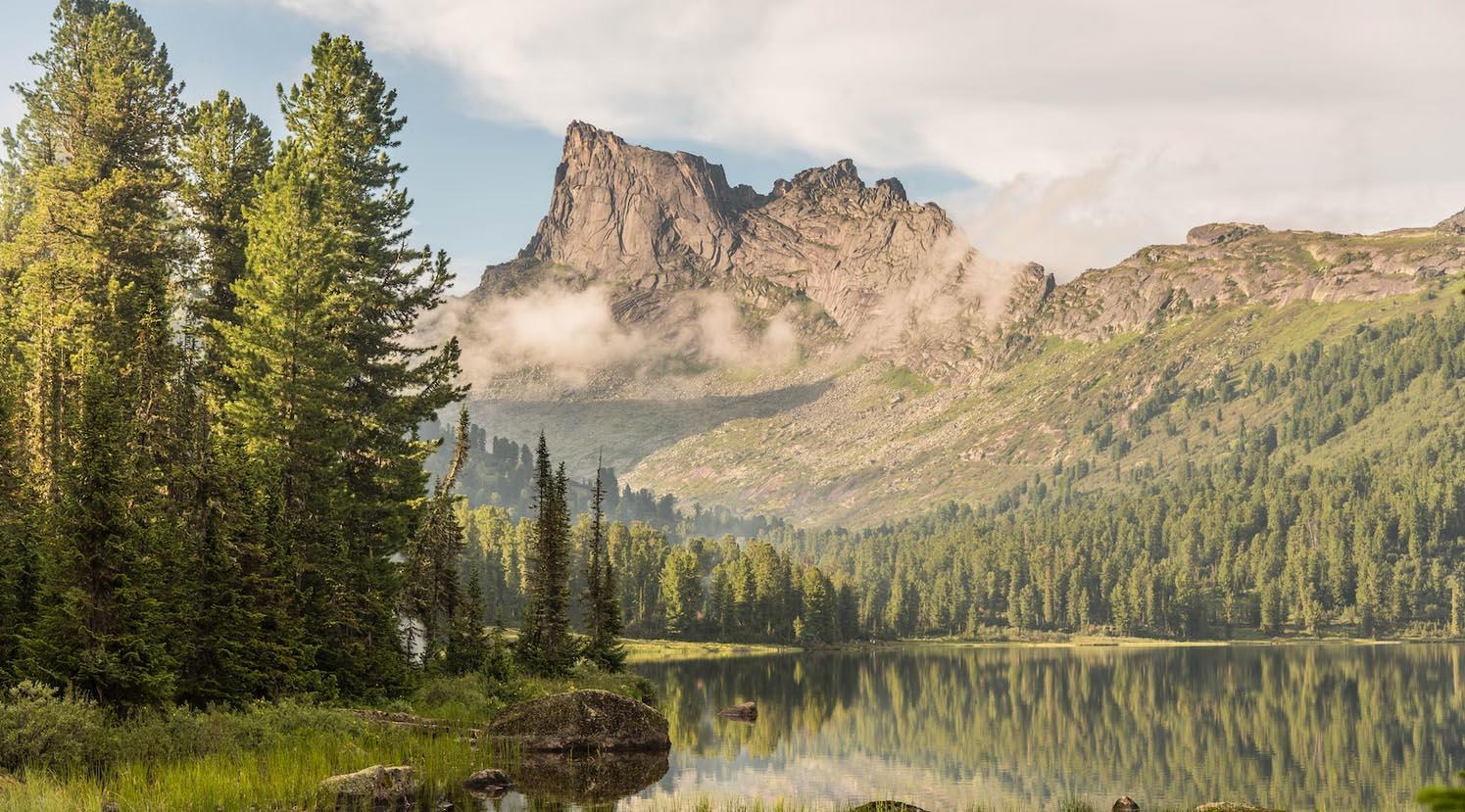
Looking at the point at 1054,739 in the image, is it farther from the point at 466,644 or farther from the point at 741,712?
the point at 466,644

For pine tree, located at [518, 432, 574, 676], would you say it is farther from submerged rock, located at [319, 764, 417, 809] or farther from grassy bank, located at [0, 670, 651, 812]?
submerged rock, located at [319, 764, 417, 809]

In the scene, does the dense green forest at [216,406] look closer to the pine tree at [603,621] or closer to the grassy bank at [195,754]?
the grassy bank at [195,754]

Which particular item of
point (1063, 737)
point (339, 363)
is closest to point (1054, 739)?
point (1063, 737)

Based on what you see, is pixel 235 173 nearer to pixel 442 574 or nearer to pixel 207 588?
pixel 442 574

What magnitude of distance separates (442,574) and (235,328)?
1898cm

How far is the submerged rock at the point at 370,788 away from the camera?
29172 millimetres

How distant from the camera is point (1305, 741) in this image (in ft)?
273

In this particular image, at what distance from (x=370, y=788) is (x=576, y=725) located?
19.3 m

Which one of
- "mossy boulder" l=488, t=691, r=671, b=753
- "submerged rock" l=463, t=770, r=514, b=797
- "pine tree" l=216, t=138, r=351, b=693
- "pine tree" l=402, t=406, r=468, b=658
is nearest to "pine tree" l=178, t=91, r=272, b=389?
"pine tree" l=216, t=138, r=351, b=693

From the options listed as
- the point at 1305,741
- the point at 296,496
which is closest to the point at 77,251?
the point at 296,496

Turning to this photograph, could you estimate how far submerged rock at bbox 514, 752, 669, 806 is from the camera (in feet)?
122

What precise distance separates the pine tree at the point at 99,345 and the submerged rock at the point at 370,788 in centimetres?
746

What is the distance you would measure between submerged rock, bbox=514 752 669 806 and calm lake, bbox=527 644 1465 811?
826mm

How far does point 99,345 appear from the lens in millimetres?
54719
